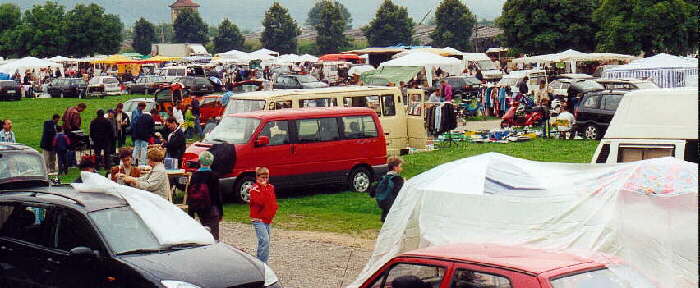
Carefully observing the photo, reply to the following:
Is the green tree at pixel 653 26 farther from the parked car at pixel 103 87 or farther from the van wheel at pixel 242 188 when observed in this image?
the van wheel at pixel 242 188

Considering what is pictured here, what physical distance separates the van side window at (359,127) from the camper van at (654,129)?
6.15 m

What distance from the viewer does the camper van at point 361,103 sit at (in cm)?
2277

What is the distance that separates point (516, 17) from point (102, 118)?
49684mm

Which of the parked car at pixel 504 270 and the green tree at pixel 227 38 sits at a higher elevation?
the green tree at pixel 227 38

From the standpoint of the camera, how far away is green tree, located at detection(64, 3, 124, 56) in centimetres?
10138

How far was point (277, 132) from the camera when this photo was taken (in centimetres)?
1919

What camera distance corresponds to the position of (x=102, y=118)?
23.1 metres

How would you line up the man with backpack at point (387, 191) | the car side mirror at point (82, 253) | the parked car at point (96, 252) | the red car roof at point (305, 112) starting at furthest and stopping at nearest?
the red car roof at point (305, 112)
the man with backpack at point (387, 191)
the car side mirror at point (82, 253)
the parked car at point (96, 252)

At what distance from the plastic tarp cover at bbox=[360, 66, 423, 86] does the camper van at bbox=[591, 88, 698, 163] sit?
2570 centimetres

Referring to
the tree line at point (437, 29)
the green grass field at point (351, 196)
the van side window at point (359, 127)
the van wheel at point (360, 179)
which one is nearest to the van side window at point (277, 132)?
the green grass field at point (351, 196)

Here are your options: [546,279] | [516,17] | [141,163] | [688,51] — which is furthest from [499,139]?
[516,17]

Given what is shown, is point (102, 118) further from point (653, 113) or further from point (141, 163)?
point (653, 113)

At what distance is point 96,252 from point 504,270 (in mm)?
4174

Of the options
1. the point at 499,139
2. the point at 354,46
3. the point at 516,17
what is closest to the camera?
the point at 499,139
